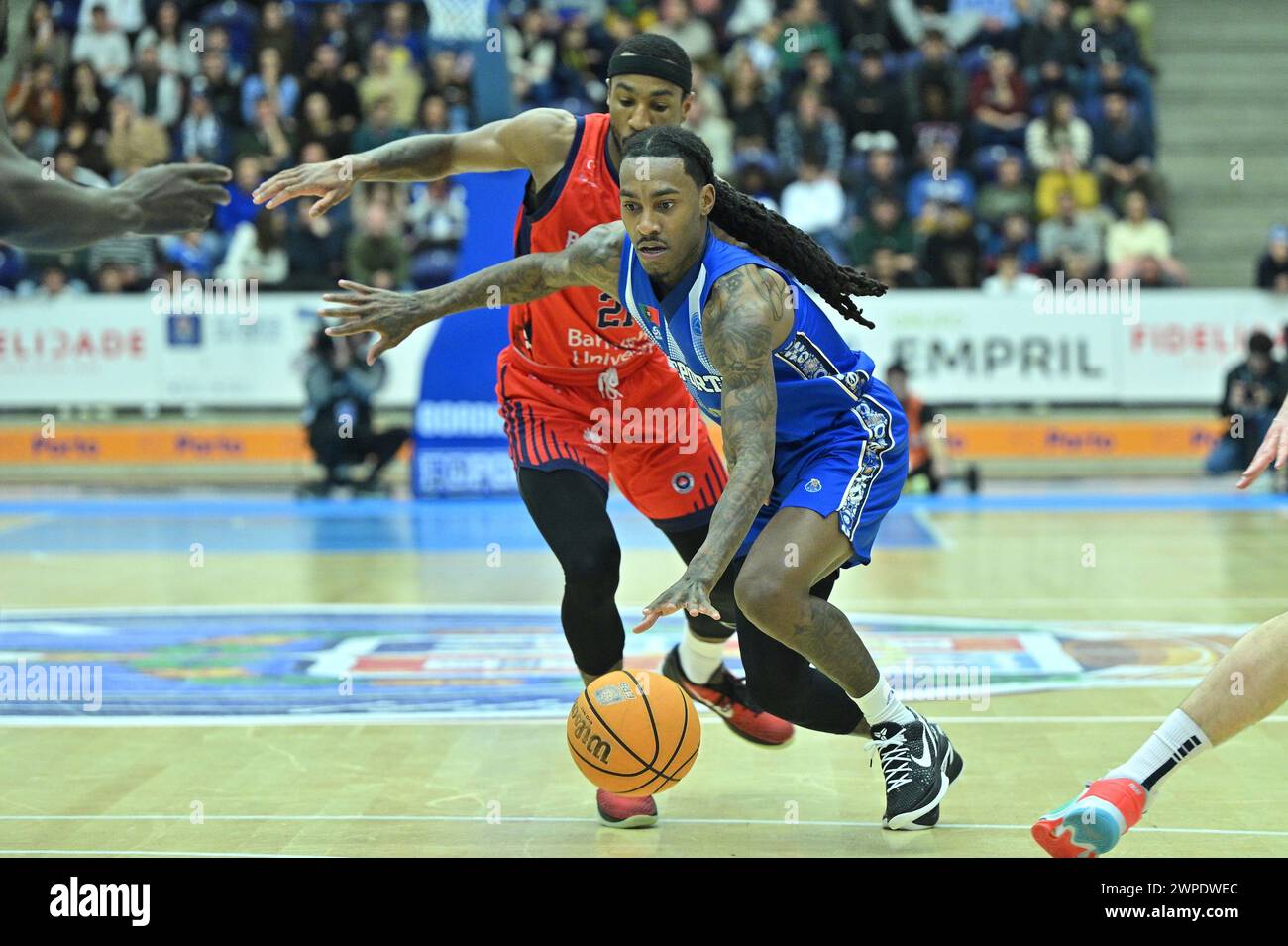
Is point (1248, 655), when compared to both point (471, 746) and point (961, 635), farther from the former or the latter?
point (961, 635)

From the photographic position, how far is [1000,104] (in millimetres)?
19375

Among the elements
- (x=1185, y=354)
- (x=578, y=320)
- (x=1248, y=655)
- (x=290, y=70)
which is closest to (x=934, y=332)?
(x=1185, y=354)

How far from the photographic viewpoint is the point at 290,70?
1998cm

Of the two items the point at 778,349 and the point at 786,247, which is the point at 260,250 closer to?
the point at 786,247

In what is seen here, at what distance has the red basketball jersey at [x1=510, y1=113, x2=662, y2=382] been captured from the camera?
219 inches

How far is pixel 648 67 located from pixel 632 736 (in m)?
2.10

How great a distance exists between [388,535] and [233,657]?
4.99 meters

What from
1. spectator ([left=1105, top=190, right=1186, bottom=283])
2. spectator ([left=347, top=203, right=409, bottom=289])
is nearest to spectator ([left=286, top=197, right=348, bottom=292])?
spectator ([left=347, top=203, right=409, bottom=289])

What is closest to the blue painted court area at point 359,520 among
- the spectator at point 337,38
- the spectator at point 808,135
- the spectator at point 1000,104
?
the spectator at point 808,135

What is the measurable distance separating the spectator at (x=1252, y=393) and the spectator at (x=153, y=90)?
39.8ft

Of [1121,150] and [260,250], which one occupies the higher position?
[1121,150]

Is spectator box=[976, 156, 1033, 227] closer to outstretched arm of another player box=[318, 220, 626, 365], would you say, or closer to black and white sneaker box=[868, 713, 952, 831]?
outstretched arm of another player box=[318, 220, 626, 365]

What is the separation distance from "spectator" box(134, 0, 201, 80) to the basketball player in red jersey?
15663 mm

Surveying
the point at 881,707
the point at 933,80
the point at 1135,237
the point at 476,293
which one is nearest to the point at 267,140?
the point at 933,80
